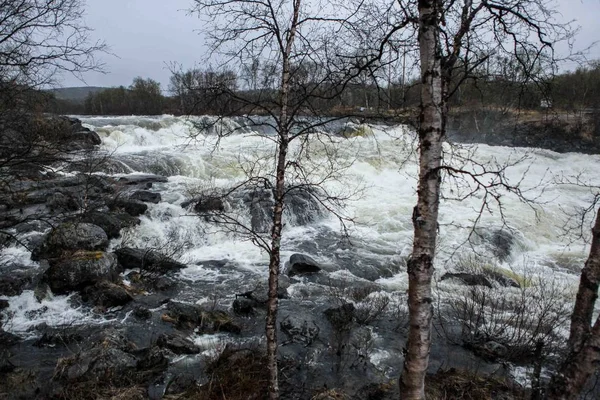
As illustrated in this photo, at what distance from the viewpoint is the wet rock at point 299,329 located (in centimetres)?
755

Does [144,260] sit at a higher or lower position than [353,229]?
higher

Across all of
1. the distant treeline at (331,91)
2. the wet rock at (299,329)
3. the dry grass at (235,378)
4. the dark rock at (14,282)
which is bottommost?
the wet rock at (299,329)

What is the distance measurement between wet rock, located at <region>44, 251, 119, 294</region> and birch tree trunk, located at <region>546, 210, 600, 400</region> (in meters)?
8.98

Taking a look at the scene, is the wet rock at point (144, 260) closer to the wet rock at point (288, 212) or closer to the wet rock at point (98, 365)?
the wet rock at point (288, 212)

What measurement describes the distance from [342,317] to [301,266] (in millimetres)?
3250

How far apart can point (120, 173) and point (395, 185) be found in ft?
41.2

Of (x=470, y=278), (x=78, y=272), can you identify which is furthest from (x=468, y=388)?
(x=78, y=272)

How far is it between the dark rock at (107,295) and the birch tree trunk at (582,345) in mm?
7997

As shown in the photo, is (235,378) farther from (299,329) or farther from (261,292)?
(261,292)

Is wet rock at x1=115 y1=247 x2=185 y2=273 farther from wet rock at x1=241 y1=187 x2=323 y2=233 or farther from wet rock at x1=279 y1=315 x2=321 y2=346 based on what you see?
wet rock at x1=279 y1=315 x2=321 y2=346

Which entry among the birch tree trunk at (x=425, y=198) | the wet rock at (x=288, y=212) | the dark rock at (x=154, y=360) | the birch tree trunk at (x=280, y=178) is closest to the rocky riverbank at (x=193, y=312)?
the dark rock at (x=154, y=360)

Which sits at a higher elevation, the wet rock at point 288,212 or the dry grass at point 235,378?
the wet rock at point 288,212

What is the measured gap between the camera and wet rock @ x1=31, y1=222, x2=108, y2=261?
1021 cm

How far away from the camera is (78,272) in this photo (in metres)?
9.05
